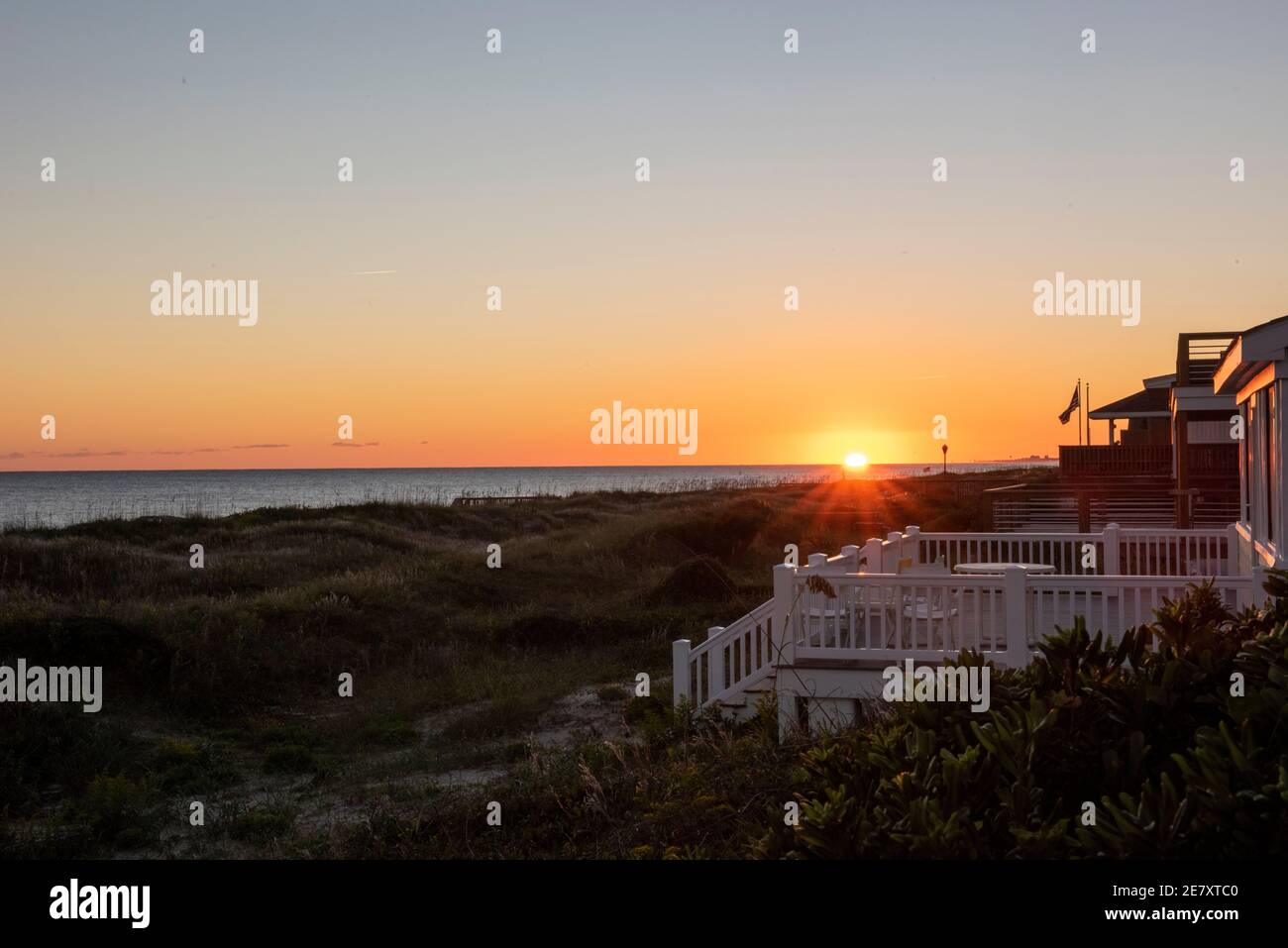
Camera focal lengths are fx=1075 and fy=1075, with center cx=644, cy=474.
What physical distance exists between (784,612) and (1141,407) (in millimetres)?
30649

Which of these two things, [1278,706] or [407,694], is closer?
[1278,706]

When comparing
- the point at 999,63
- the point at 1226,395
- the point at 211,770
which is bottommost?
the point at 211,770

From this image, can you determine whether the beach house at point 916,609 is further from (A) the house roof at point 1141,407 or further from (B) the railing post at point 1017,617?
(A) the house roof at point 1141,407

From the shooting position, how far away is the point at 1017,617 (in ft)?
32.7

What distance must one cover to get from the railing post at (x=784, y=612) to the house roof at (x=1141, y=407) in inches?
1165

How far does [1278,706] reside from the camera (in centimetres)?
352

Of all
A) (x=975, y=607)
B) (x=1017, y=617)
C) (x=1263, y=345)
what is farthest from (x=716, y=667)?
(x=1263, y=345)

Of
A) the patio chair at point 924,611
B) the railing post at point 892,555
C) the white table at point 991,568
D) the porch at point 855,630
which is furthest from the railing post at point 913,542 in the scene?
the porch at point 855,630

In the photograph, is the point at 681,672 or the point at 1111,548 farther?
the point at 1111,548

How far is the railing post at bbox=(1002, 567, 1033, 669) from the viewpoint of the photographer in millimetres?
9930

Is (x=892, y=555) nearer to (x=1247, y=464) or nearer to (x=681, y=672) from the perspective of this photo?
(x=681, y=672)

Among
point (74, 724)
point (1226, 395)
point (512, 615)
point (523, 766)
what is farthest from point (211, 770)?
point (1226, 395)
